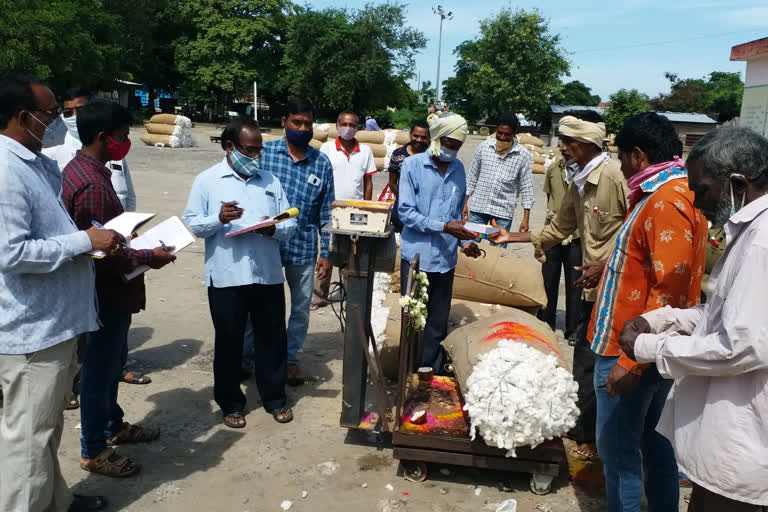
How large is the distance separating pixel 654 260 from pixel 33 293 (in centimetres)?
247

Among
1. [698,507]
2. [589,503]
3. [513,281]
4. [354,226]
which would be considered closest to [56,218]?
[354,226]

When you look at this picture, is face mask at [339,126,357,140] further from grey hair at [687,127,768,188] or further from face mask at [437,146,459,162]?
grey hair at [687,127,768,188]

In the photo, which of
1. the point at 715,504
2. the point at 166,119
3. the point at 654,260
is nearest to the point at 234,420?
the point at 654,260

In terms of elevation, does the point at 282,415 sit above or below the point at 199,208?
below

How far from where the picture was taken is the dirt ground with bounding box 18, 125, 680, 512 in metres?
3.30

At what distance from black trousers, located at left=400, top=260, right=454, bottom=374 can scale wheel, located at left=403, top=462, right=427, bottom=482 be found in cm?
112

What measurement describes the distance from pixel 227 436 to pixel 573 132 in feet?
9.11

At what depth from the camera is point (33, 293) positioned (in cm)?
250

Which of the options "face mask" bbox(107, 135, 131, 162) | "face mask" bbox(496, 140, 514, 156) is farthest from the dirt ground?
"face mask" bbox(496, 140, 514, 156)

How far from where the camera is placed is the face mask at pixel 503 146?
6.29 meters

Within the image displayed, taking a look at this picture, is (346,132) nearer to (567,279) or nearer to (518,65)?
(567,279)

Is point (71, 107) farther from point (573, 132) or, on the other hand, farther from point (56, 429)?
point (573, 132)

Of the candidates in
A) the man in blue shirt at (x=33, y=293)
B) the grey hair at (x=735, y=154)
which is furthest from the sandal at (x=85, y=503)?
the grey hair at (x=735, y=154)

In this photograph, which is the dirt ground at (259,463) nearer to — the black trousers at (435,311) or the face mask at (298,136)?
the black trousers at (435,311)
